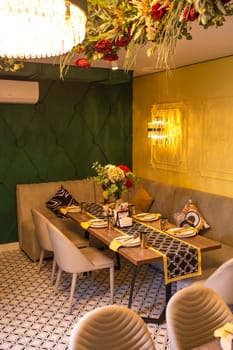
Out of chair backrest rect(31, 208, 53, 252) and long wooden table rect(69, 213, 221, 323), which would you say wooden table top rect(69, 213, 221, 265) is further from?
chair backrest rect(31, 208, 53, 252)

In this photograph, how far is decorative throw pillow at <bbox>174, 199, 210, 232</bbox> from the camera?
13.6ft

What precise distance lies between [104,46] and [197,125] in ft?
10.4

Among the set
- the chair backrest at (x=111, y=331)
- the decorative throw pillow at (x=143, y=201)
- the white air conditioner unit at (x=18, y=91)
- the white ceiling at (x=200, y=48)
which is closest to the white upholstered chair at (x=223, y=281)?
the chair backrest at (x=111, y=331)

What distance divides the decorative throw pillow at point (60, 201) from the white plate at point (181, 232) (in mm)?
1948

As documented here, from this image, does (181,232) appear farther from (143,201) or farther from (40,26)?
(40,26)

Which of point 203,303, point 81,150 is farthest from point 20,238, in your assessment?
point 203,303

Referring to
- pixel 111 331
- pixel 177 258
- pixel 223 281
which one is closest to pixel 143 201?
pixel 177 258

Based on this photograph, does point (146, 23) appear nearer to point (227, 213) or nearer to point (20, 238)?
point (227, 213)

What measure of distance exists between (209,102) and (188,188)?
1.13 metres

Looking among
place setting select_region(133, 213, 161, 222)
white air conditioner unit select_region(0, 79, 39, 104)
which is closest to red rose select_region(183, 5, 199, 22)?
place setting select_region(133, 213, 161, 222)

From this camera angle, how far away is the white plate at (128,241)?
10.5 feet

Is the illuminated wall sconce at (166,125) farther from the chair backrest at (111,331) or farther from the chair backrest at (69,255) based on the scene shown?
the chair backrest at (111,331)

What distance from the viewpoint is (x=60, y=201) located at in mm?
5148

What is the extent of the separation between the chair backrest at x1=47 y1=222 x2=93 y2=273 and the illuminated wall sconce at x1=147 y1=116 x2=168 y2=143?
96.4 inches
